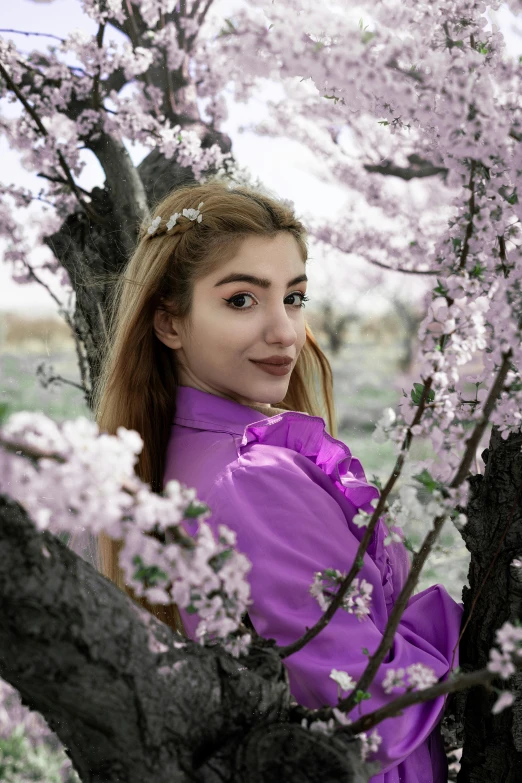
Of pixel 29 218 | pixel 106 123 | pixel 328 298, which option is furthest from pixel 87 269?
pixel 328 298

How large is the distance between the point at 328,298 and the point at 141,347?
1177 cm

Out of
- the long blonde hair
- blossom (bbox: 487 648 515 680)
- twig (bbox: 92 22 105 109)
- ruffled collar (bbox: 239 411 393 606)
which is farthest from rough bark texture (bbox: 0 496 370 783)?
twig (bbox: 92 22 105 109)

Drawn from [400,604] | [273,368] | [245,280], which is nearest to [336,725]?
[400,604]

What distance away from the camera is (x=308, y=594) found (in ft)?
4.00

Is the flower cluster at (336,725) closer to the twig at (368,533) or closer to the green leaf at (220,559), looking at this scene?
the twig at (368,533)

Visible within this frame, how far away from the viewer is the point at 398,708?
947mm

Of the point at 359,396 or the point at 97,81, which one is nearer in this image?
the point at 97,81

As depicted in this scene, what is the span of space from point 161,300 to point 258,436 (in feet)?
1.47

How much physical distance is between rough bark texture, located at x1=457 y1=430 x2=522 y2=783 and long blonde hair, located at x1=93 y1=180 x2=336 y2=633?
0.59 m

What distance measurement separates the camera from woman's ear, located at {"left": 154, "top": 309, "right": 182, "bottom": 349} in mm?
1686

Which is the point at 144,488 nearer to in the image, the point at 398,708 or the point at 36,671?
the point at 36,671

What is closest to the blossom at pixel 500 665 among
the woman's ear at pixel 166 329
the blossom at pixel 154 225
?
the woman's ear at pixel 166 329

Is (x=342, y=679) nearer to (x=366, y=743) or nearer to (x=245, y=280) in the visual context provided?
(x=366, y=743)

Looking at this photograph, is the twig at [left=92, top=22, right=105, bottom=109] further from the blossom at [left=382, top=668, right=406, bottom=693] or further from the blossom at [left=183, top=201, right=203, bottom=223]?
the blossom at [left=382, top=668, right=406, bottom=693]
